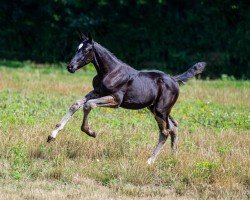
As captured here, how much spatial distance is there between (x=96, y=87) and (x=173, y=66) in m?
19.8

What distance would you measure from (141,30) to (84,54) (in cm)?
2102

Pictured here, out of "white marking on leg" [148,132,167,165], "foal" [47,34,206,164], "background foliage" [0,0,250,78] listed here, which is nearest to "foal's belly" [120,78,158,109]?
"foal" [47,34,206,164]

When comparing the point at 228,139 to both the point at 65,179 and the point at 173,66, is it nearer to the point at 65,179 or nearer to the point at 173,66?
the point at 65,179

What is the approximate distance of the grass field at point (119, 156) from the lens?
915 centimetres

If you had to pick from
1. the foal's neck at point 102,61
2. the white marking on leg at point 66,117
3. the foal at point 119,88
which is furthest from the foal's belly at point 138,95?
the white marking on leg at point 66,117

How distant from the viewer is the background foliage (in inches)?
1186

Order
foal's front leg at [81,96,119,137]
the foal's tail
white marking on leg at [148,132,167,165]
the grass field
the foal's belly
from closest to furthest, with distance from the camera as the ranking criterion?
the grass field, foal's front leg at [81,96,119,137], white marking on leg at [148,132,167,165], the foal's belly, the foal's tail

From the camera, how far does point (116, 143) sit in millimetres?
11461

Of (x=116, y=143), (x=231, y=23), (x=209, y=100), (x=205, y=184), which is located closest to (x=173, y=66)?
(x=231, y=23)

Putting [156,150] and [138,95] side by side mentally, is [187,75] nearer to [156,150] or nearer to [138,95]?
[138,95]

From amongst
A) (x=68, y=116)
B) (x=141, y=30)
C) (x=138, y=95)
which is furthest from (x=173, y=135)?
(x=141, y=30)

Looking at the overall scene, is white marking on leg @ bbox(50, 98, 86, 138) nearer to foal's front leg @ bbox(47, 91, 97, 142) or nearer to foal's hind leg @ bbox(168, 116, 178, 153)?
foal's front leg @ bbox(47, 91, 97, 142)

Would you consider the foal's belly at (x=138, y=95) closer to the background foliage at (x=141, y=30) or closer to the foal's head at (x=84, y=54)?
the foal's head at (x=84, y=54)

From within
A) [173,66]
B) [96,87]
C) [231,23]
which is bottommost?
[173,66]
